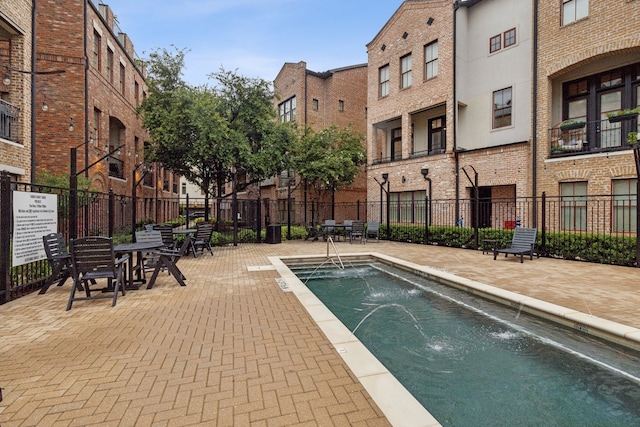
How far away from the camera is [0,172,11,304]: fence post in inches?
193

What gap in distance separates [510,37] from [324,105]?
12154 millimetres

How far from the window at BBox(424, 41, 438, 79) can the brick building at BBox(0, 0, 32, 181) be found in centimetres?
1599

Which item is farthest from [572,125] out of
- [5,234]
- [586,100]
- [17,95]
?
[17,95]

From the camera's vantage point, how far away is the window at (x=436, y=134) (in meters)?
16.9

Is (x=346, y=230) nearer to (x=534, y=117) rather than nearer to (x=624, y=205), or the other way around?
(x=534, y=117)

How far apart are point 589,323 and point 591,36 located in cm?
1247

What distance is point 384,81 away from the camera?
62.3 feet

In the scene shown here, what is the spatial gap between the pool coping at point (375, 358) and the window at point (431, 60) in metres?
12.5

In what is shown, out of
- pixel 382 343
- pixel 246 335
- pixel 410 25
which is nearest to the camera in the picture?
pixel 246 335

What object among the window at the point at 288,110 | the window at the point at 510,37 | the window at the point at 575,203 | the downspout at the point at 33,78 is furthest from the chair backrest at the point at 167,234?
the window at the point at 288,110

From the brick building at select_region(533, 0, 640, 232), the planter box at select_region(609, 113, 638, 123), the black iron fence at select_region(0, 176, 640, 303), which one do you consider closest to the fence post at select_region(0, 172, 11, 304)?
the black iron fence at select_region(0, 176, 640, 303)

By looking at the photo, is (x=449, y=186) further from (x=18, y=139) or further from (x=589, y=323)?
(x=18, y=139)

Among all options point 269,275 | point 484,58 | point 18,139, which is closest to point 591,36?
point 484,58

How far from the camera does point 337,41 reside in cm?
2200
